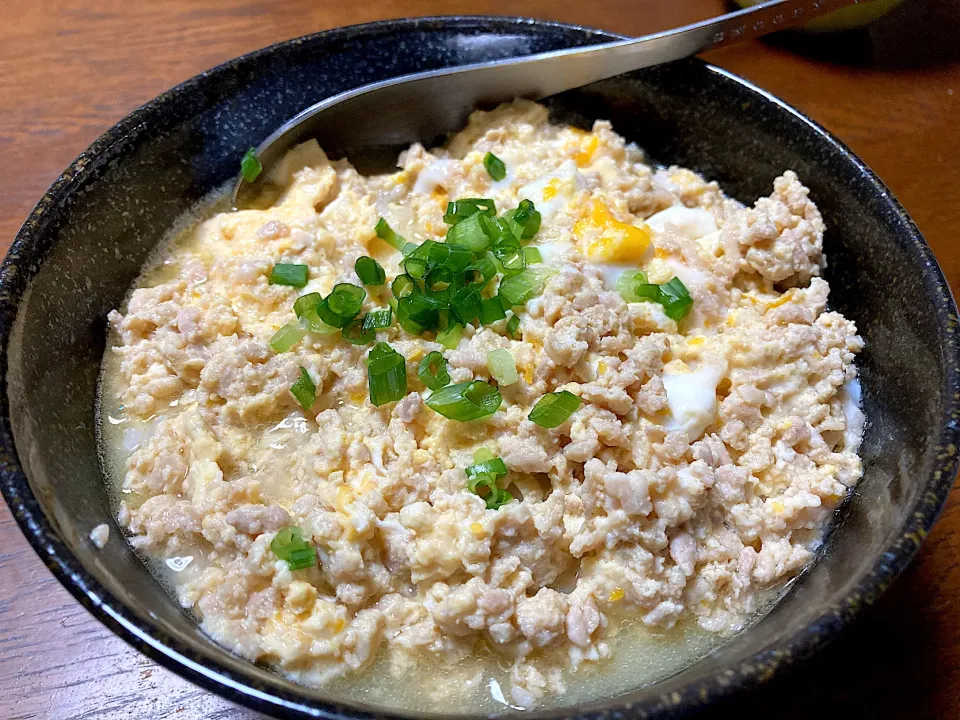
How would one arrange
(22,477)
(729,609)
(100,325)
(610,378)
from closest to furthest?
1. (22,477)
2. (729,609)
3. (610,378)
4. (100,325)

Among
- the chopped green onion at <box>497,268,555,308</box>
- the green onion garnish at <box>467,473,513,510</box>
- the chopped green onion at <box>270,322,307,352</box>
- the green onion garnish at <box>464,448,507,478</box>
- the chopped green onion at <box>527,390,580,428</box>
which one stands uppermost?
the chopped green onion at <box>497,268,555,308</box>

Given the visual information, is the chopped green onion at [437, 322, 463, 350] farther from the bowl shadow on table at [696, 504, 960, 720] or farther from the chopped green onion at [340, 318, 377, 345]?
the bowl shadow on table at [696, 504, 960, 720]

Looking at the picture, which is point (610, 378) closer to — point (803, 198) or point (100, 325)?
point (803, 198)

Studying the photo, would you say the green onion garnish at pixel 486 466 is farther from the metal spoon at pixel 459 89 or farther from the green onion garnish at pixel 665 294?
the metal spoon at pixel 459 89

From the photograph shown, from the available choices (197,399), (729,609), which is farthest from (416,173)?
(729,609)

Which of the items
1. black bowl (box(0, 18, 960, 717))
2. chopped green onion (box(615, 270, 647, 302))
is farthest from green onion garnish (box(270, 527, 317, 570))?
chopped green onion (box(615, 270, 647, 302))
